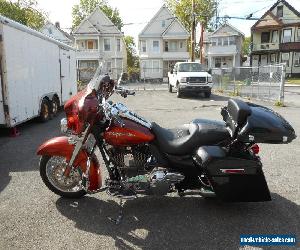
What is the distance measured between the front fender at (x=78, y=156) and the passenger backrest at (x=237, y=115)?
5.88ft

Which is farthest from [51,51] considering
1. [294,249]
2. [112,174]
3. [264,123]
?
[294,249]

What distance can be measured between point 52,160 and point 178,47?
46.2 meters

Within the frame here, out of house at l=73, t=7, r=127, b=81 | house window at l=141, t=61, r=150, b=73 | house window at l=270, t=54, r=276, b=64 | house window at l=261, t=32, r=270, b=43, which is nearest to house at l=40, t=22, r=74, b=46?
house at l=73, t=7, r=127, b=81

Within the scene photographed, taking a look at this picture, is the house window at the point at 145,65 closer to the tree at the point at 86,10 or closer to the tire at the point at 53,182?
the tree at the point at 86,10

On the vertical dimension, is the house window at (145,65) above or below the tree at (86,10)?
below

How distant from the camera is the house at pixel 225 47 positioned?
51062mm

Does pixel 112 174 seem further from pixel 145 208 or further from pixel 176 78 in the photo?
pixel 176 78

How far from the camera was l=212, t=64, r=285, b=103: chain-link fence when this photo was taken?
15742 mm

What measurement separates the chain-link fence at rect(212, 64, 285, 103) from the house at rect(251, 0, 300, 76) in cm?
2701

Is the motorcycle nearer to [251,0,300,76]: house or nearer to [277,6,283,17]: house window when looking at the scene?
[251,0,300,76]: house

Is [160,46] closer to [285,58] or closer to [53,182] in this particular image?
[285,58]

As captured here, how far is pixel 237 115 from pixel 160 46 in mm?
46320

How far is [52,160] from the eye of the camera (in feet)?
15.0

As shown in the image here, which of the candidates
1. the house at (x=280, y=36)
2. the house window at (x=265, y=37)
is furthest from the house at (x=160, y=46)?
the house window at (x=265, y=37)
